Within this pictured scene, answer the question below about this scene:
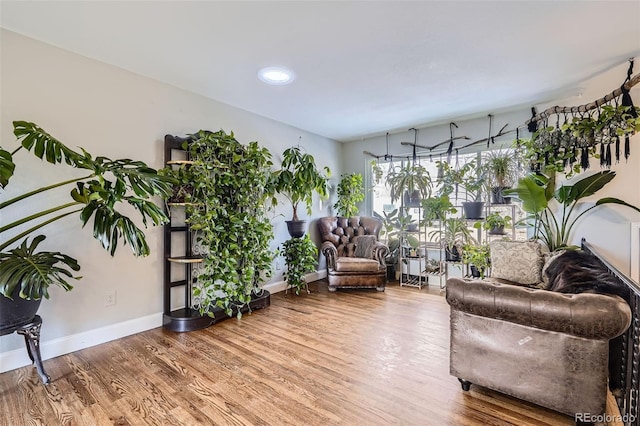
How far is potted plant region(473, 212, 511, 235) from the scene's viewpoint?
12.2 ft

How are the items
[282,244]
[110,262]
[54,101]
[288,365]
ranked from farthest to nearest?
[282,244] < [110,262] < [54,101] < [288,365]

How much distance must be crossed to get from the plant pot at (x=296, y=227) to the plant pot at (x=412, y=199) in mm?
1710

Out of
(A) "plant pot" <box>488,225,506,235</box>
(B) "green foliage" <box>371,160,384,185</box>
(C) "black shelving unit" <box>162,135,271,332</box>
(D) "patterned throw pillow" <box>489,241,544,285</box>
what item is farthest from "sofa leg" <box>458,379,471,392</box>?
(B) "green foliage" <box>371,160,384,185</box>

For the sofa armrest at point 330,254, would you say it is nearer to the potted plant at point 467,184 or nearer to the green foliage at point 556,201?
the potted plant at point 467,184

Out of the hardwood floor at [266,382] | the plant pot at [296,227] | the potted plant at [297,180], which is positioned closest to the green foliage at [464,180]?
the potted plant at [297,180]

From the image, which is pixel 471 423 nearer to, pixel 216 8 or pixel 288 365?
pixel 288 365

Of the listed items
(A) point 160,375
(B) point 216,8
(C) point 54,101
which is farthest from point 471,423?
(C) point 54,101

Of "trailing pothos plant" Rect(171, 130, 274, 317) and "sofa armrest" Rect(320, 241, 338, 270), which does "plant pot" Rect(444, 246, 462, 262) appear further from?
"trailing pothos plant" Rect(171, 130, 274, 317)

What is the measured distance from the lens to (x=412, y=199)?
15.1 feet

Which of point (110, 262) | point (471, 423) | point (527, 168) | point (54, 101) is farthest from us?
point (527, 168)

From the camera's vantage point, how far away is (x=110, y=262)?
2.64 m

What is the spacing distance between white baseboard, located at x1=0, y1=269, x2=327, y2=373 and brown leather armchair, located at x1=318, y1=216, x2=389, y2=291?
7.22 ft

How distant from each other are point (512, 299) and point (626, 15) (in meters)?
2.03

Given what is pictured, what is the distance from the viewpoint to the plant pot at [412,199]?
14.8ft
